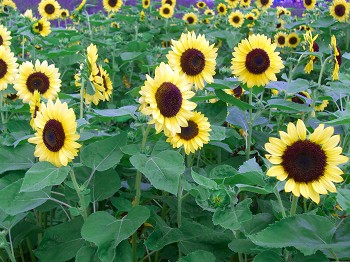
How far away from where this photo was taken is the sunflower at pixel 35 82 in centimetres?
171

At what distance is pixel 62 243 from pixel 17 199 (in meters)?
0.17

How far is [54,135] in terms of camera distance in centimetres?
122

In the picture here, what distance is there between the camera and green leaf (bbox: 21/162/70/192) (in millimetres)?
1173

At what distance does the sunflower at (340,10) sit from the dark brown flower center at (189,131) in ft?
8.35

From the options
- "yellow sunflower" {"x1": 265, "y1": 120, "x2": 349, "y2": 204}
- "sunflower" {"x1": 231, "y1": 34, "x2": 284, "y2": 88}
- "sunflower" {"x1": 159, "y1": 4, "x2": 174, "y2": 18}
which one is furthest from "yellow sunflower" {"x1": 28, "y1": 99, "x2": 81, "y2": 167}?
"sunflower" {"x1": 159, "y1": 4, "x2": 174, "y2": 18}

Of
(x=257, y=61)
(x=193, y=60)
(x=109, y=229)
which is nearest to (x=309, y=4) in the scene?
(x=257, y=61)

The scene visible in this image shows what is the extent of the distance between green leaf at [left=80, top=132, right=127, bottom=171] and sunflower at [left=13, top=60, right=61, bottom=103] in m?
0.41

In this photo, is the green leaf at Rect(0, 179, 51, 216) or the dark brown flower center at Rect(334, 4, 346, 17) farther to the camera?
the dark brown flower center at Rect(334, 4, 346, 17)

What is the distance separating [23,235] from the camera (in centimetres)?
157

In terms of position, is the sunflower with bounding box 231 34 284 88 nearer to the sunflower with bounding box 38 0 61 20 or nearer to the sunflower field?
the sunflower field

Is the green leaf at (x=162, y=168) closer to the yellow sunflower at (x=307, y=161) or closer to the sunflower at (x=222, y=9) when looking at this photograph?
the yellow sunflower at (x=307, y=161)

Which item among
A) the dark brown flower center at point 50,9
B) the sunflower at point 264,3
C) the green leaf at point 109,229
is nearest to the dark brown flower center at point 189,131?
the green leaf at point 109,229

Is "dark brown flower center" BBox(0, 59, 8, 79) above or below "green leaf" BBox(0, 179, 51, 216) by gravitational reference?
above

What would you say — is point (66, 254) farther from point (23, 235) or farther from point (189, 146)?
point (189, 146)
